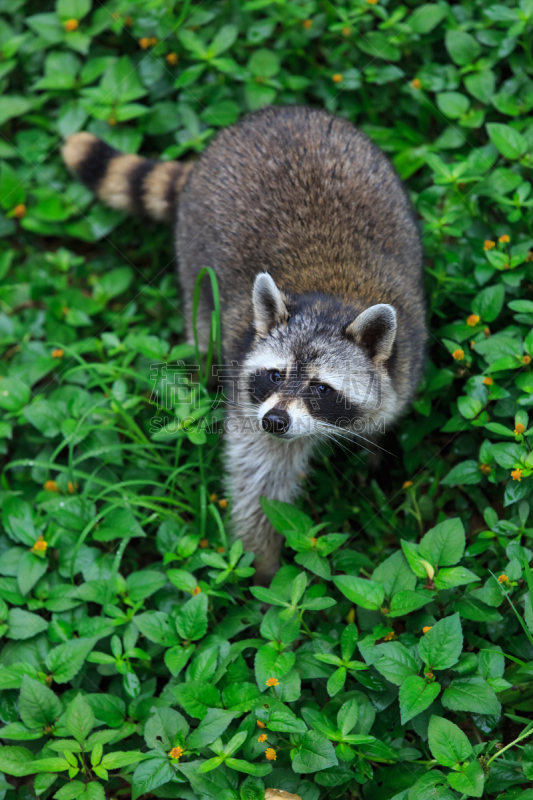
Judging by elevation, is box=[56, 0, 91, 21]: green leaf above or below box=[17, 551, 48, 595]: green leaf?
above

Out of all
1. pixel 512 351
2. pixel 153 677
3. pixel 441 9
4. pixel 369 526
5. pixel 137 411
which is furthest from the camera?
pixel 441 9

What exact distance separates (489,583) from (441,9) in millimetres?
3924

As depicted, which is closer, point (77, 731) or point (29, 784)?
point (77, 731)

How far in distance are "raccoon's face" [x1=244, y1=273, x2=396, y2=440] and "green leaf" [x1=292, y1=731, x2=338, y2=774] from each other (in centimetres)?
128

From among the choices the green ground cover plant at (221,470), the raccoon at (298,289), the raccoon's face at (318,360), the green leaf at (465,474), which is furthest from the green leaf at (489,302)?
the raccoon's face at (318,360)

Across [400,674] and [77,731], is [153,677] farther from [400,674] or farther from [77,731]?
[400,674]

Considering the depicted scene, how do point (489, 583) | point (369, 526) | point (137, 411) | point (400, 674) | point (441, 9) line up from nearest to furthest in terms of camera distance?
point (400, 674), point (489, 583), point (369, 526), point (137, 411), point (441, 9)

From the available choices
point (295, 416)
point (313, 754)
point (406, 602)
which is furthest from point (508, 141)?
point (313, 754)

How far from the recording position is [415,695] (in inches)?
106

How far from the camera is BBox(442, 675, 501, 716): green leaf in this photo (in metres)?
2.68

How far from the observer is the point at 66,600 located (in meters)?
3.48

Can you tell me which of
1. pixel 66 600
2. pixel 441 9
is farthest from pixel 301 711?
pixel 441 9

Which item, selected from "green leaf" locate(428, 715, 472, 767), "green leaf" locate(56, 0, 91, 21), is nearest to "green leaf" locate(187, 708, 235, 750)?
"green leaf" locate(428, 715, 472, 767)

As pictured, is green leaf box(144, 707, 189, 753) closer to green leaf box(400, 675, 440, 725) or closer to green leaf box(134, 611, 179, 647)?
green leaf box(134, 611, 179, 647)
